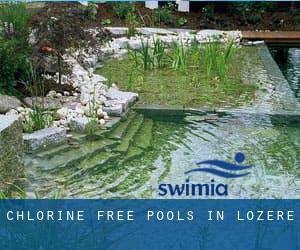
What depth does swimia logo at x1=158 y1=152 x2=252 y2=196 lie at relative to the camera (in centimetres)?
435

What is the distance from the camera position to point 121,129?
561 cm

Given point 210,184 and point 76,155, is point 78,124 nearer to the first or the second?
point 76,155

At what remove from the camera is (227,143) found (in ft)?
17.5

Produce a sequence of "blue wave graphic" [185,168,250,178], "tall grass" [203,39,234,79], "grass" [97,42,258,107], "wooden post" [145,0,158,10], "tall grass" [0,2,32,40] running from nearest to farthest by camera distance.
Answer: "blue wave graphic" [185,168,250,178]
"tall grass" [0,2,32,40]
"grass" [97,42,258,107]
"tall grass" [203,39,234,79]
"wooden post" [145,0,158,10]

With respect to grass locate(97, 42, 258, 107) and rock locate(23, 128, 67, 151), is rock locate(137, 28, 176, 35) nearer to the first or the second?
grass locate(97, 42, 258, 107)

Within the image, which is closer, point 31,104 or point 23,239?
point 23,239

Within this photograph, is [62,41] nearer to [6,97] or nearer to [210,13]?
[6,97]

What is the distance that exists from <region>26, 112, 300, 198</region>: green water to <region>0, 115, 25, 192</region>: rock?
5.8 inches

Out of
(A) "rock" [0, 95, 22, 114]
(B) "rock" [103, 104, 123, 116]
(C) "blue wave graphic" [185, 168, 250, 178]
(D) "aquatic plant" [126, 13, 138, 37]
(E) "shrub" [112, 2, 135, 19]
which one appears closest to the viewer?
(C) "blue wave graphic" [185, 168, 250, 178]

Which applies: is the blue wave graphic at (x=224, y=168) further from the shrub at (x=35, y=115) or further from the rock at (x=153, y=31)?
the rock at (x=153, y=31)

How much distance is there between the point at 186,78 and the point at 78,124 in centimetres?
260

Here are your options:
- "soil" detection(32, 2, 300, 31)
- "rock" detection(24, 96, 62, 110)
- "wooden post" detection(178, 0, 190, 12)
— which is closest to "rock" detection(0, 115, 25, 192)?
"rock" detection(24, 96, 62, 110)

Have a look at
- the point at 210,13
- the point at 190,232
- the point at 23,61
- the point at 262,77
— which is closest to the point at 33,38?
the point at 23,61

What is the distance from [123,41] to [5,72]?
13.2ft
